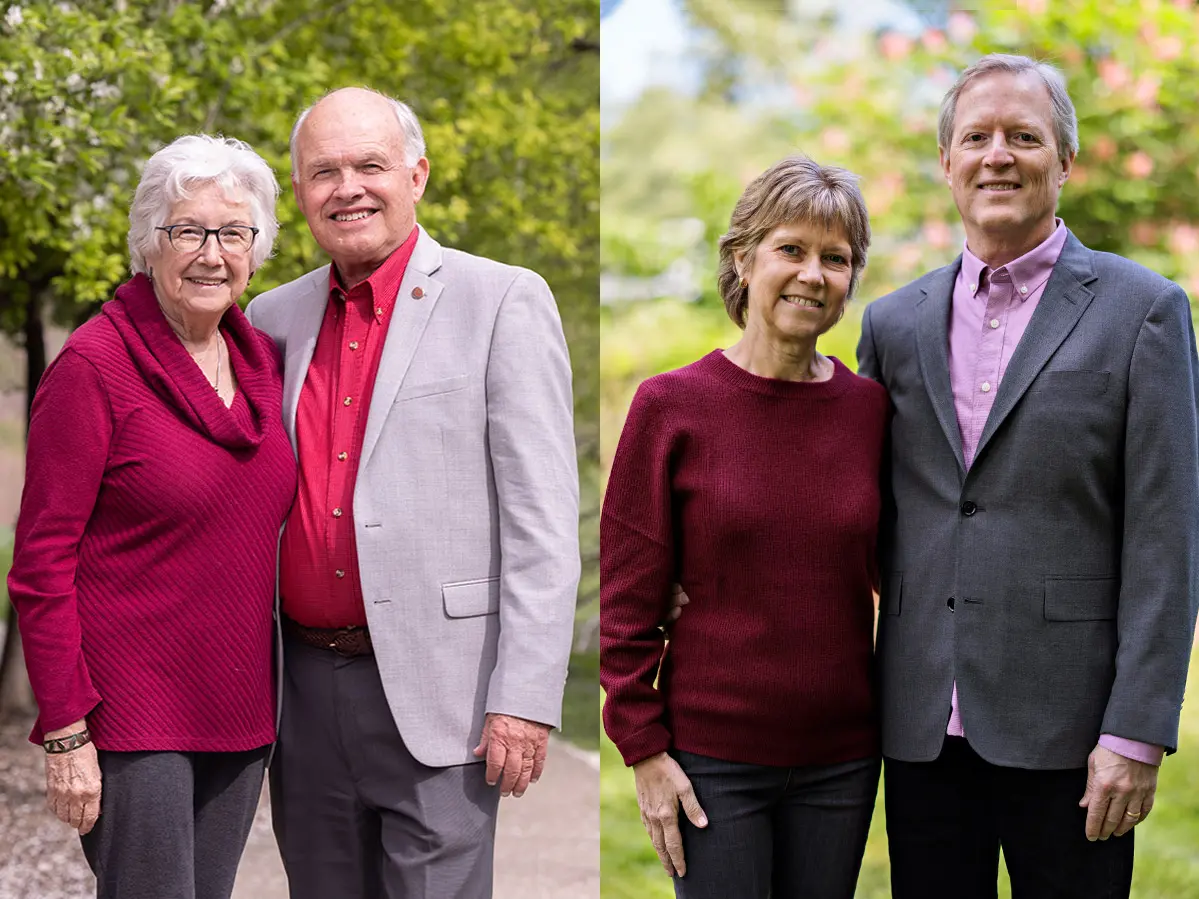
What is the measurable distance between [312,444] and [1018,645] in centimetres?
120

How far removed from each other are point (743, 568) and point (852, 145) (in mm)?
3573

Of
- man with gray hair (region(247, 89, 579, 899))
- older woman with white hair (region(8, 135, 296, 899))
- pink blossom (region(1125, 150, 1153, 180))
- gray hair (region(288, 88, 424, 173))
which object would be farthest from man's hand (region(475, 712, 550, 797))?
pink blossom (region(1125, 150, 1153, 180))

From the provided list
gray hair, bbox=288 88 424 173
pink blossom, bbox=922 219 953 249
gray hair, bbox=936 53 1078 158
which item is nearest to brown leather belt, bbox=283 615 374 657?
gray hair, bbox=288 88 424 173

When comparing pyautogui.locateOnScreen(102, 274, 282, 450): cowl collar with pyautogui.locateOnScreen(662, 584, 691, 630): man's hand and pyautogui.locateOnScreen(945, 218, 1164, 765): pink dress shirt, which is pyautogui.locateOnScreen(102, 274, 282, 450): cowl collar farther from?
pyautogui.locateOnScreen(945, 218, 1164, 765): pink dress shirt

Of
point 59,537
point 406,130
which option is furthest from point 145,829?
point 406,130

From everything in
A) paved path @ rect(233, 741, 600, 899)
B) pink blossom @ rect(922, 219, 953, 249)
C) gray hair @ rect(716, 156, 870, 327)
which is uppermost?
pink blossom @ rect(922, 219, 953, 249)

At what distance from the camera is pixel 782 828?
2.14m

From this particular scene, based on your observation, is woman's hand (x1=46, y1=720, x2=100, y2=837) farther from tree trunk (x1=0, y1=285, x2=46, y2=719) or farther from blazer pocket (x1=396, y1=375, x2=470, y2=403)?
tree trunk (x1=0, y1=285, x2=46, y2=719)

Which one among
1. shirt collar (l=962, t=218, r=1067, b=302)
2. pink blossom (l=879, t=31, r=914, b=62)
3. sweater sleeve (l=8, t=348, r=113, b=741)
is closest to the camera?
sweater sleeve (l=8, t=348, r=113, b=741)

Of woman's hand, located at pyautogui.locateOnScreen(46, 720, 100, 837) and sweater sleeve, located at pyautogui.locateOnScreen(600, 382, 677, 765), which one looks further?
sweater sleeve, located at pyautogui.locateOnScreen(600, 382, 677, 765)

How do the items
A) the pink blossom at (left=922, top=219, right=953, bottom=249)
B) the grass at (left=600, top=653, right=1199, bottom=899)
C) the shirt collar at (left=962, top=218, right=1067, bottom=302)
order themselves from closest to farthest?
the shirt collar at (left=962, top=218, right=1067, bottom=302) < the grass at (left=600, top=653, right=1199, bottom=899) < the pink blossom at (left=922, top=219, right=953, bottom=249)

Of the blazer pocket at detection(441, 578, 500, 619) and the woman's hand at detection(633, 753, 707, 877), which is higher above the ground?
the blazer pocket at detection(441, 578, 500, 619)

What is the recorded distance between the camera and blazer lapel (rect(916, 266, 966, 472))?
218 cm

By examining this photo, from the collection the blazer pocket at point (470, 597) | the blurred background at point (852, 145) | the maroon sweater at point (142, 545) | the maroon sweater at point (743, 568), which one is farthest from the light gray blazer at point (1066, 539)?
the blurred background at point (852, 145)
